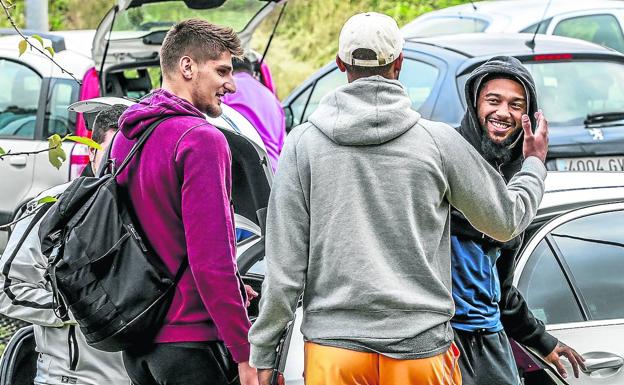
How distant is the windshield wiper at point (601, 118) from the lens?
7.36 metres

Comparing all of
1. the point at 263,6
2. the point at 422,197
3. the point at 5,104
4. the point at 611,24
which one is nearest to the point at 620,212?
the point at 422,197

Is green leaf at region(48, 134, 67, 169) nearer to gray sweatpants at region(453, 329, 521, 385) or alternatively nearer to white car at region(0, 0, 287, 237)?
gray sweatpants at region(453, 329, 521, 385)

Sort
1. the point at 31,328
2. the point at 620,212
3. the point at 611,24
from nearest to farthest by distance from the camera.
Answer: the point at 620,212
the point at 31,328
the point at 611,24

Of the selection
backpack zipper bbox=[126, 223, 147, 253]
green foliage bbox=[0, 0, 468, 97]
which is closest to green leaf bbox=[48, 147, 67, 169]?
backpack zipper bbox=[126, 223, 147, 253]

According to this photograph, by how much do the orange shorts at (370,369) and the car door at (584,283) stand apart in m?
1.12

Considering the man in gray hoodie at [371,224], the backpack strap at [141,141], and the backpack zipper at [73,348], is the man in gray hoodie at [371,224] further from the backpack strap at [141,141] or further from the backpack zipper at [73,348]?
the backpack zipper at [73,348]

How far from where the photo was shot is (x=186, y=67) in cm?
355

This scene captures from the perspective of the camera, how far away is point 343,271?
9.93ft

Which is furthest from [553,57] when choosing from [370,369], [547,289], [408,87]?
[370,369]

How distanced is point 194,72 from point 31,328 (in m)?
1.56

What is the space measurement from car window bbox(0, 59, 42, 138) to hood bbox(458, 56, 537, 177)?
205 inches

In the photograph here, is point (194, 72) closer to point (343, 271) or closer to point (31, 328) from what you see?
point (343, 271)

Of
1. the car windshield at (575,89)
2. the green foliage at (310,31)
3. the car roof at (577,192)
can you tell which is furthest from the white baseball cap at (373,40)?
the green foliage at (310,31)

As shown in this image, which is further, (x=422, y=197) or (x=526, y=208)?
(x=526, y=208)
